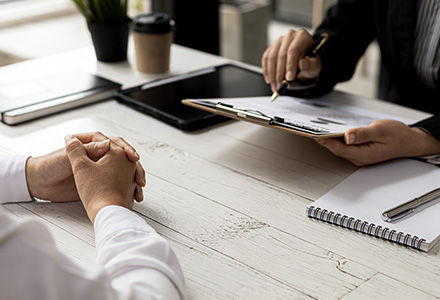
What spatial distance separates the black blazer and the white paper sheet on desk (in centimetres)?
14

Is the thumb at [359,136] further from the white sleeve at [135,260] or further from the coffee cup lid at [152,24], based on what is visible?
the coffee cup lid at [152,24]

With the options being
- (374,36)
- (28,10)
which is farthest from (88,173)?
(28,10)

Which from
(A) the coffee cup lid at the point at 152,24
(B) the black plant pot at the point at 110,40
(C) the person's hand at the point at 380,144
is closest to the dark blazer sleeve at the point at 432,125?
(C) the person's hand at the point at 380,144

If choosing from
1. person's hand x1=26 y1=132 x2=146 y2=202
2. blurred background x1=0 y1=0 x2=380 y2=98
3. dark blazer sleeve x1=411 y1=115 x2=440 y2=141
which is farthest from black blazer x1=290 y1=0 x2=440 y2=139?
blurred background x1=0 y1=0 x2=380 y2=98

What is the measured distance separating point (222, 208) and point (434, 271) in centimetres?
34

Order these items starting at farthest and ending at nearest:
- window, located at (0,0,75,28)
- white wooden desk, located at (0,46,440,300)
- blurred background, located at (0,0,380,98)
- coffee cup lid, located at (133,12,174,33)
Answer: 1. window, located at (0,0,75,28)
2. blurred background, located at (0,0,380,98)
3. coffee cup lid, located at (133,12,174,33)
4. white wooden desk, located at (0,46,440,300)

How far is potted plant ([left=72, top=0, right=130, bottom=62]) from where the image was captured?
1594mm

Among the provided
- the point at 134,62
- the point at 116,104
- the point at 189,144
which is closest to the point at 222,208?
the point at 189,144

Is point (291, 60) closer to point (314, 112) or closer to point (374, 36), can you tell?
point (314, 112)

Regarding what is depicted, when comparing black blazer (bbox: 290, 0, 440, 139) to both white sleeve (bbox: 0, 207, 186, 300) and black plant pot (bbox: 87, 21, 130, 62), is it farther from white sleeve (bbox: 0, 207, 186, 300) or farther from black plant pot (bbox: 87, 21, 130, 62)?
white sleeve (bbox: 0, 207, 186, 300)

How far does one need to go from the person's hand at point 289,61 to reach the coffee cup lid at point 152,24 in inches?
11.5

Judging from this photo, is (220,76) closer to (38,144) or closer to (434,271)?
(38,144)

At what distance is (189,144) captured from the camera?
1201 millimetres

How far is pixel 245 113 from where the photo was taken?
1.11 m
